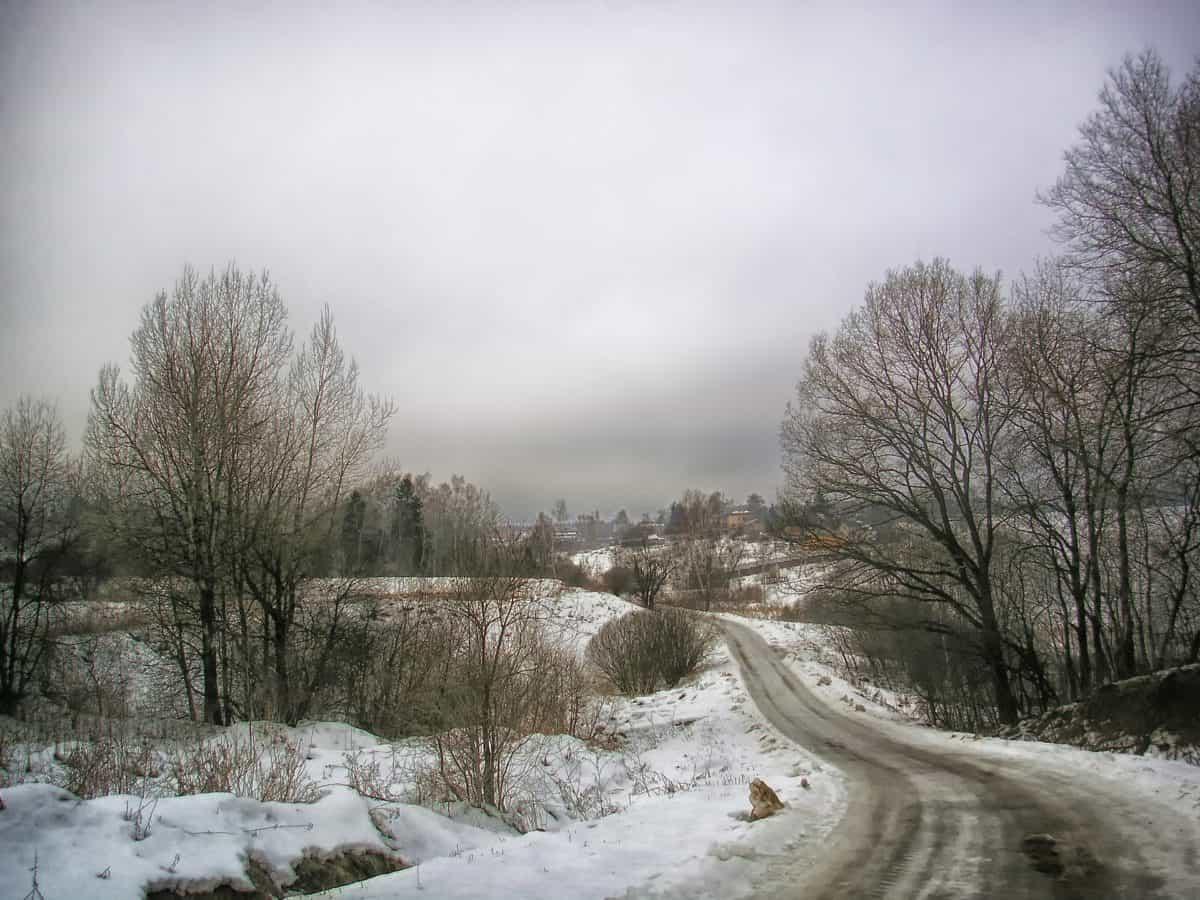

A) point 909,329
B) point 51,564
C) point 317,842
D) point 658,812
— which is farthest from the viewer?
point 51,564

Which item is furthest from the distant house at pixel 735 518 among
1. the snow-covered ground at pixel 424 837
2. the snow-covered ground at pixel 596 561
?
the snow-covered ground at pixel 424 837

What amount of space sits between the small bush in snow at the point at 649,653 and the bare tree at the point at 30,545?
20924mm

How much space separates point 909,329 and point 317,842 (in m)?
16.8

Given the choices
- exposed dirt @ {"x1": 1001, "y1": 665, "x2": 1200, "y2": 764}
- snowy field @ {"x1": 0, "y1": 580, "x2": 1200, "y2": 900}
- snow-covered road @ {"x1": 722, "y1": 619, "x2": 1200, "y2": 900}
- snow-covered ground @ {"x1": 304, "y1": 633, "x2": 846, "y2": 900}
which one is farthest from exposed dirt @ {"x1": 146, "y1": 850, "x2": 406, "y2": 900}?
exposed dirt @ {"x1": 1001, "y1": 665, "x2": 1200, "y2": 764}

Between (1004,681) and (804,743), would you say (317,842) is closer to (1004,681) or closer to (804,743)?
(804,743)

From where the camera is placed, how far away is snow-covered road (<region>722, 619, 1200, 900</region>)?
518 centimetres

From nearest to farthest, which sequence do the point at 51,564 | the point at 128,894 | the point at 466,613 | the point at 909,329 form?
the point at 128,894 < the point at 466,613 < the point at 909,329 < the point at 51,564

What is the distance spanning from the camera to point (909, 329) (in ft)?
54.3

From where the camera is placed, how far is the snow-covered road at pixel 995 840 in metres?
5.18

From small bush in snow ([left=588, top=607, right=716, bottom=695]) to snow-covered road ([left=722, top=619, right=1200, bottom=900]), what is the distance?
19.0 metres

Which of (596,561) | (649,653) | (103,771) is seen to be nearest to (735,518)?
(596,561)

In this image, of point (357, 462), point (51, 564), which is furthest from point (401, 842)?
point (51, 564)

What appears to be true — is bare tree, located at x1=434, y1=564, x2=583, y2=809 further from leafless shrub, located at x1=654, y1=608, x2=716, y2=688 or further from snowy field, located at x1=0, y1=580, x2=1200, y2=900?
leafless shrub, located at x1=654, y1=608, x2=716, y2=688

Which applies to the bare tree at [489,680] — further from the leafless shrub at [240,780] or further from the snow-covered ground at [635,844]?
the leafless shrub at [240,780]
